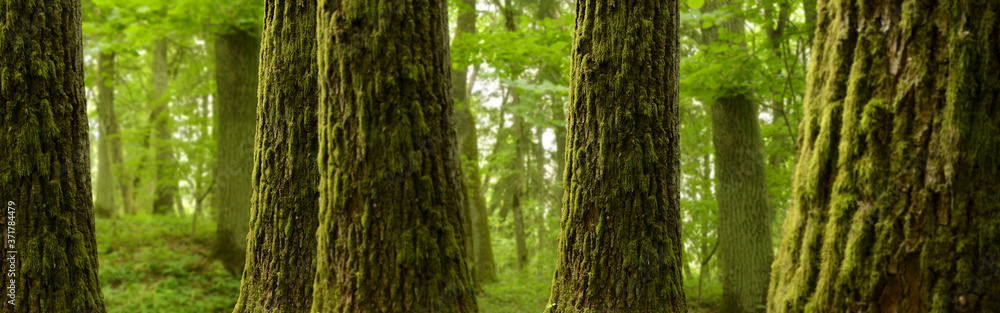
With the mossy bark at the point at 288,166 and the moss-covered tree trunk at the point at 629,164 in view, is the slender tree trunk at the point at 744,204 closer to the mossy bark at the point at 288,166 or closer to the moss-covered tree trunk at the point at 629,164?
the moss-covered tree trunk at the point at 629,164

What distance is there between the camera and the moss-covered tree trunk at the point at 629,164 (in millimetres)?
3521

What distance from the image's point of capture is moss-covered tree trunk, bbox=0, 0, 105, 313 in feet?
11.7

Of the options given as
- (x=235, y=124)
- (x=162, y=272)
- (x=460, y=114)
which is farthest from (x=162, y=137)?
(x=460, y=114)

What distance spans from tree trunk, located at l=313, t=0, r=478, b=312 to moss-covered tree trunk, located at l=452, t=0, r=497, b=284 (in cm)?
715

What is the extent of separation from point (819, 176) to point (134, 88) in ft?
66.8

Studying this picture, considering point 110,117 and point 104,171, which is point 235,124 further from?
point 104,171

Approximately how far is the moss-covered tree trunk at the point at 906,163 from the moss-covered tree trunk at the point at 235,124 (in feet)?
28.4

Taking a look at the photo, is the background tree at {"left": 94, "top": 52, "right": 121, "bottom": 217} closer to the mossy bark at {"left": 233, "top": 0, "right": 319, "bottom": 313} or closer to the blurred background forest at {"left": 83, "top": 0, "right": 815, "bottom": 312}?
the blurred background forest at {"left": 83, "top": 0, "right": 815, "bottom": 312}

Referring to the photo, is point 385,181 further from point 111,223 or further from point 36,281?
point 111,223

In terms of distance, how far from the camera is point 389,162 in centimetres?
269

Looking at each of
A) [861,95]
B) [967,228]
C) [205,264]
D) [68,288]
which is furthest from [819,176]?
[205,264]

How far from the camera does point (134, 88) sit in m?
17.9

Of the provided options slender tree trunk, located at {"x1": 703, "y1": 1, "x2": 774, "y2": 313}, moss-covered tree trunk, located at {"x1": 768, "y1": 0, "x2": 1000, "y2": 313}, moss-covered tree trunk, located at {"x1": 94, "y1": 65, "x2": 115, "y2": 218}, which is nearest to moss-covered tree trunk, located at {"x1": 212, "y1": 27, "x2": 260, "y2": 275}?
moss-covered tree trunk, located at {"x1": 94, "y1": 65, "x2": 115, "y2": 218}

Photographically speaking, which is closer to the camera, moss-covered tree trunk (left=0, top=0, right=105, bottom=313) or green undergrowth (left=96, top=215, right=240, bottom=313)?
moss-covered tree trunk (left=0, top=0, right=105, bottom=313)
